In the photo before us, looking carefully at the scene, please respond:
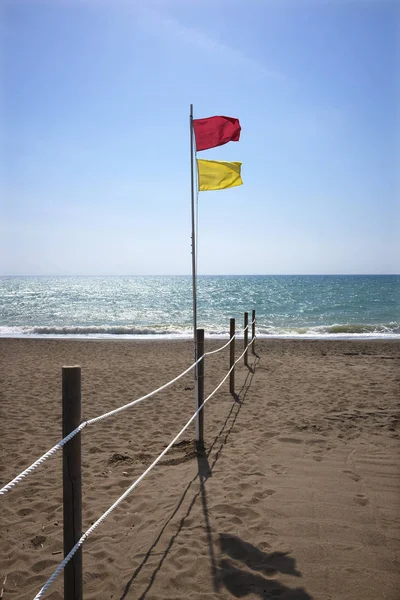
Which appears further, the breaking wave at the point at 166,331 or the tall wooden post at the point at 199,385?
the breaking wave at the point at 166,331

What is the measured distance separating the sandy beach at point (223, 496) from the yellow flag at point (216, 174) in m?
3.37

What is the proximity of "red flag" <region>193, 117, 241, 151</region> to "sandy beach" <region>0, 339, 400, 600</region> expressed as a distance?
385 cm

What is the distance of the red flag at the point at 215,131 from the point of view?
17.1ft

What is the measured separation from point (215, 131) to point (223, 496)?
4.17m

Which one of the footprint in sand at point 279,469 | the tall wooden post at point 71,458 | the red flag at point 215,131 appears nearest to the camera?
the tall wooden post at point 71,458

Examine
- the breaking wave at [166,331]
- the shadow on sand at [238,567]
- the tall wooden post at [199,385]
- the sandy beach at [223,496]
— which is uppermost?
the tall wooden post at [199,385]

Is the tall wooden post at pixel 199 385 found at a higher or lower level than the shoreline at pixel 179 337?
higher

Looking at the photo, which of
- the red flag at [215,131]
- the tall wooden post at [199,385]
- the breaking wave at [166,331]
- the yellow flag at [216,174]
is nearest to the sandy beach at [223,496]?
the tall wooden post at [199,385]

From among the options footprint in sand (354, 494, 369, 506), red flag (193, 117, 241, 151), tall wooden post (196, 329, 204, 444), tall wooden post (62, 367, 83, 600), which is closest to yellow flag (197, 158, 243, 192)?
red flag (193, 117, 241, 151)

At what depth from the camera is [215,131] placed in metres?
5.27

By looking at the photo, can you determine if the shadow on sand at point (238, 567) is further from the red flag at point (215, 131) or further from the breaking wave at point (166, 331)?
the breaking wave at point (166, 331)

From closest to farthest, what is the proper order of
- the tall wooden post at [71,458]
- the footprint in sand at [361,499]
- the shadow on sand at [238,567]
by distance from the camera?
the tall wooden post at [71,458] < the shadow on sand at [238,567] < the footprint in sand at [361,499]

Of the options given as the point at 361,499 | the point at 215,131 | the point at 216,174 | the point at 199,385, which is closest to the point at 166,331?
the point at 199,385

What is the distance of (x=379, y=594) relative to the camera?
9.23 ft
